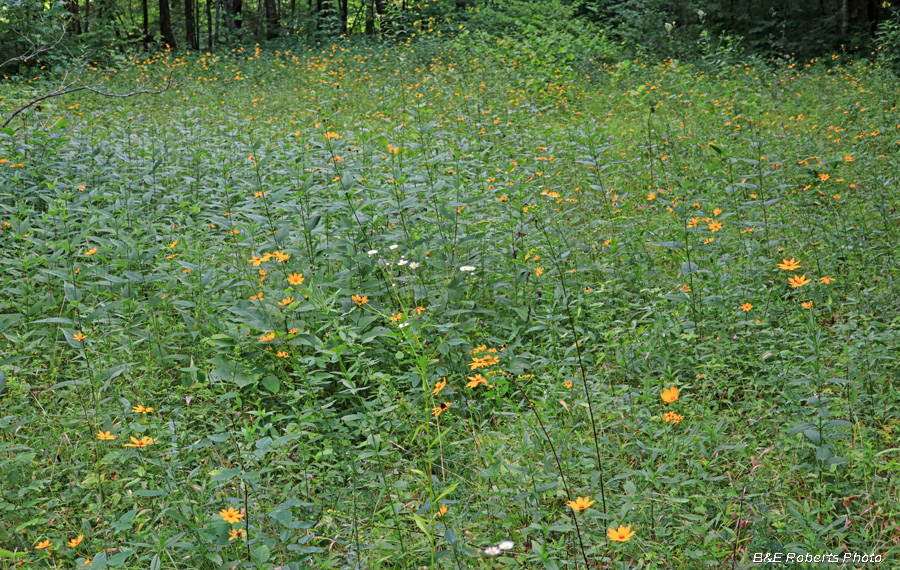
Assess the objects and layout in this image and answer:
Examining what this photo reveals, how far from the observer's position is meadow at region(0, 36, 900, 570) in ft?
5.79

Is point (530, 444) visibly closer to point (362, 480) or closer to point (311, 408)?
point (362, 480)

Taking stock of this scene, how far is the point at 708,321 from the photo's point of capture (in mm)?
2748

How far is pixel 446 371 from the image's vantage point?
2.59m

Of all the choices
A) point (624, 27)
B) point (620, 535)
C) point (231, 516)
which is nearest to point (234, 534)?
point (231, 516)

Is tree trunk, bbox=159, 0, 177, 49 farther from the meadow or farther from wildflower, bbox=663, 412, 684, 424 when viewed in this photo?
wildflower, bbox=663, 412, 684, 424

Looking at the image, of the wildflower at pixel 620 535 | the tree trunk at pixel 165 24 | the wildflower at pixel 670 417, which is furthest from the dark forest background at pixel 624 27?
the wildflower at pixel 620 535

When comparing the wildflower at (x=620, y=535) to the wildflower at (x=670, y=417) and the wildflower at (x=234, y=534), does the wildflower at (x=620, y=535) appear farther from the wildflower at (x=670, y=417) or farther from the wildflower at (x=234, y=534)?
the wildflower at (x=234, y=534)

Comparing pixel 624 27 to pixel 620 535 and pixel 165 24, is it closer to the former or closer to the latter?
pixel 165 24

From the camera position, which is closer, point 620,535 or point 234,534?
point 620,535

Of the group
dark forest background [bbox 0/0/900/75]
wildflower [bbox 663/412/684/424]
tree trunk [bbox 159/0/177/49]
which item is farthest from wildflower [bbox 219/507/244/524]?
tree trunk [bbox 159/0/177/49]

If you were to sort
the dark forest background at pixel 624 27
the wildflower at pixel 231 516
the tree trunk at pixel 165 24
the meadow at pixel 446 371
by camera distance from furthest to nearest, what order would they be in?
the tree trunk at pixel 165 24 < the dark forest background at pixel 624 27 < the meadow at pixel 446 371 < the wildflower at pixel 231 516

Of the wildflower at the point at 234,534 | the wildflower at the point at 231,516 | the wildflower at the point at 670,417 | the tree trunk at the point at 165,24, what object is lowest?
the wildflower at the point at 234,534

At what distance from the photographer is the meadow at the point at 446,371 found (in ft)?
5.79

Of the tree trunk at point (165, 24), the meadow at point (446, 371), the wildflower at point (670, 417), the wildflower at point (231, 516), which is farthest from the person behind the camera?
the tree trunk at point (165, 24)
